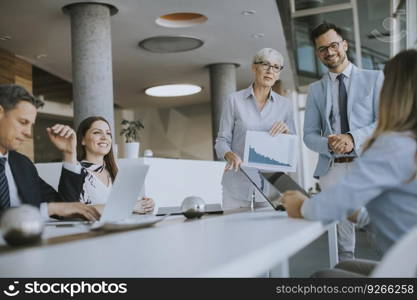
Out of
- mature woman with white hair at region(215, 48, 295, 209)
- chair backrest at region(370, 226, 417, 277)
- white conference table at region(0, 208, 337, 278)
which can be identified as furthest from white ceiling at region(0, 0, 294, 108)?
chair backrest at region(370, 226, 417, 277)

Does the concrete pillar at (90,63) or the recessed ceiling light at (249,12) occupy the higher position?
the recessed ceiling light at (249,12)

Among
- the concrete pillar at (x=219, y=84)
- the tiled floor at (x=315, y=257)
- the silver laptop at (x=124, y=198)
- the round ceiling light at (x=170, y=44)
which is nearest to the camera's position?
the silver laptop at (x=124, y=198)

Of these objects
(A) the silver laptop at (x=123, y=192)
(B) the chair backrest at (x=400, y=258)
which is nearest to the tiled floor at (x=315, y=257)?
(A) the silver laptop at (x=123, y=192)

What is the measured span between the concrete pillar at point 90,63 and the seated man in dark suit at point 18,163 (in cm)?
477

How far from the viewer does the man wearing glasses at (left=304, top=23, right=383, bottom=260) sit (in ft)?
9.17

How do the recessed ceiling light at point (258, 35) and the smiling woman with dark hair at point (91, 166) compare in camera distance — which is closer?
the smiling woman with dark hair at point (91, 166)

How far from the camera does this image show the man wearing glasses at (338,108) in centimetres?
279

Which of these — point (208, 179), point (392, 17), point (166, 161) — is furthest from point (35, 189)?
point (392, 17)

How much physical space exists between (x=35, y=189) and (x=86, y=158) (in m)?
0.85

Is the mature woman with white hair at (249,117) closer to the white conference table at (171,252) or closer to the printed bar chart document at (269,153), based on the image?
the printed bar chart document at (269,153)

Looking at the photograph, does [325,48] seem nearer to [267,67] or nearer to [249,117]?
[267,67]

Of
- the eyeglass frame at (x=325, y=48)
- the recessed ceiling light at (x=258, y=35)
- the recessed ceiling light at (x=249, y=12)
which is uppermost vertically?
the recessed ceiling light at (x=249, y=12)

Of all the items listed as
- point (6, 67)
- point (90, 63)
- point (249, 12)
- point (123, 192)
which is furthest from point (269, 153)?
point (6, 67)

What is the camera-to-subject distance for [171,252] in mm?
1163
